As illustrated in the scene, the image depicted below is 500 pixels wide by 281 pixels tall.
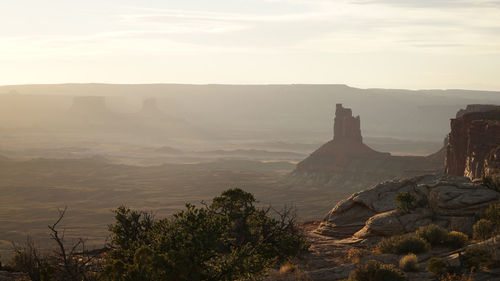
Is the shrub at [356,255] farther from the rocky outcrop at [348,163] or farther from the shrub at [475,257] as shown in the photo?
the rocky outcrop at [348,163]

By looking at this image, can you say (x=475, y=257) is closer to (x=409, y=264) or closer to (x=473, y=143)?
(x=409, y=264)

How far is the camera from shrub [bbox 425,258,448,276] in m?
19.4

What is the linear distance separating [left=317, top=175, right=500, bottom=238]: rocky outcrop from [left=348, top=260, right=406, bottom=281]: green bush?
419 inches

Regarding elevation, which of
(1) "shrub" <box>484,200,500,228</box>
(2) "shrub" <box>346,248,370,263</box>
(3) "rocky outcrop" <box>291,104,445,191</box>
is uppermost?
(1) "shrub" <box>484,200,500,228</box>

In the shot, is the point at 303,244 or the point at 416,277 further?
the point at 303,244

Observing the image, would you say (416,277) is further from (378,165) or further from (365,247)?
(378,165)

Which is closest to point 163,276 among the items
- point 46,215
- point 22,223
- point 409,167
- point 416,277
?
point 416,277

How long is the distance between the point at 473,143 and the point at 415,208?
86.8 ft

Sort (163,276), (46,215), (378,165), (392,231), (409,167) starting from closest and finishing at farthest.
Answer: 1. (163,276)
2. (392,231)
3. (46,215)
4. (409,167)
5. (378,165)

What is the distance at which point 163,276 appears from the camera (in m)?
16.6

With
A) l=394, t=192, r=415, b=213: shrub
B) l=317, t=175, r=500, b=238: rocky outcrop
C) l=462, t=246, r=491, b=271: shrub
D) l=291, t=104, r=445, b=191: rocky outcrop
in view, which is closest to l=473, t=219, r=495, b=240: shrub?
l=317, t=175, r=500, b=238: rocky outcrop

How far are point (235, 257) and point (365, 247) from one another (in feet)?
43.2

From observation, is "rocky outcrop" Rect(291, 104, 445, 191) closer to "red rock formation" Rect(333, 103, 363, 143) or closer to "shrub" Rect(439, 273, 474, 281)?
"red rock formation" Rect(333, 103, 363, 143)

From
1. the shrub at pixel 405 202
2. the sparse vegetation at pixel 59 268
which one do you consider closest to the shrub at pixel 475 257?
the shrub at pixel 405 202
